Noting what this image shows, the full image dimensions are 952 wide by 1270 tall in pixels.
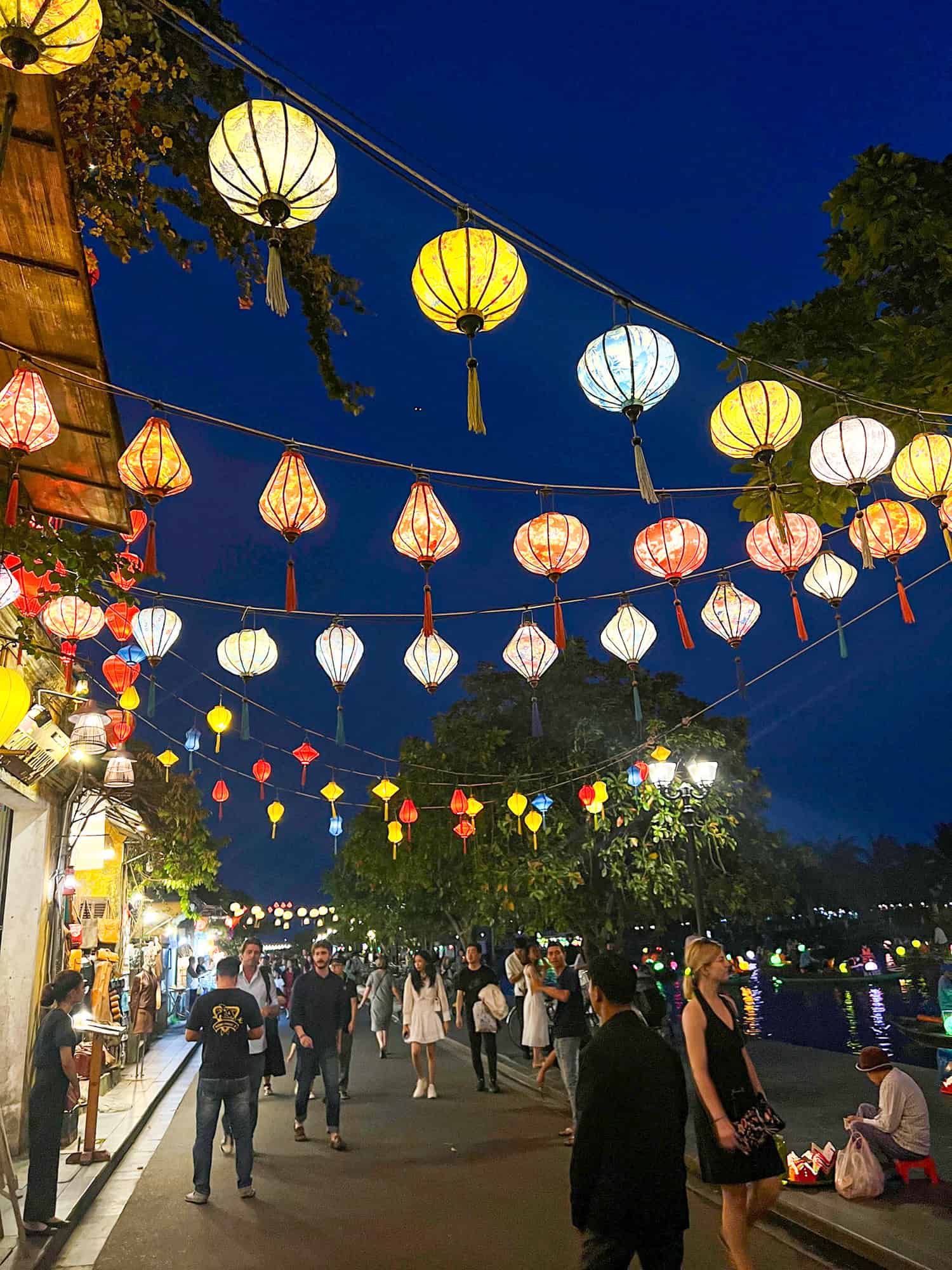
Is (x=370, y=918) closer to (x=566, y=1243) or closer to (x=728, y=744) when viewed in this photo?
(x=728, y=744)

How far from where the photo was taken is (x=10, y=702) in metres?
5.85

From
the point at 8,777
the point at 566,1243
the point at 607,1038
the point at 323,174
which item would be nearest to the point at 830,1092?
the point at 566,1243

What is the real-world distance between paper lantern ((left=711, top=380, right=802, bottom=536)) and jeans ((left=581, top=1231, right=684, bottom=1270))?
4942mm

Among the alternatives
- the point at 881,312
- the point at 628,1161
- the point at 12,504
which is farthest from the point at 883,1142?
the point at 12,504

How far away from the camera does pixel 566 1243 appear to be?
18.9 ft

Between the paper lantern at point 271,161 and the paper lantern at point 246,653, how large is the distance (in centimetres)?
656

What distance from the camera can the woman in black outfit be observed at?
623 centimetres

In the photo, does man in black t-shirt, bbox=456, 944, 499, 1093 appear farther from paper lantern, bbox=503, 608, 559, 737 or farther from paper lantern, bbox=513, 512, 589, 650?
paper lantern, bbox=513, 512, 589, 650

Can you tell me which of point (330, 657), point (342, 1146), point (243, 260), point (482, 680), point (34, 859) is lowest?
point (342, 1146)

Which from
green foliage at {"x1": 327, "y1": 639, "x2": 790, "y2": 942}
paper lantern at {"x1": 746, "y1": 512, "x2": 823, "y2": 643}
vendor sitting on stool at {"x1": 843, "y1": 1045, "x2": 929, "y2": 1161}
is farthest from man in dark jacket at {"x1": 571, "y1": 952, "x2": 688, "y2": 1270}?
green foliage at {"x1": 327, "y1": 639, "x2": 790, "y2": 942}

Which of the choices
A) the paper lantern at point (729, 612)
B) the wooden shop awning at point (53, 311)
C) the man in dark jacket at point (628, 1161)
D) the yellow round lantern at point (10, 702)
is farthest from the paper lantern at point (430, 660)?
the man in dark jacket at point (628, 1161)

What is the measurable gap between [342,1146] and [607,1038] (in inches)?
265

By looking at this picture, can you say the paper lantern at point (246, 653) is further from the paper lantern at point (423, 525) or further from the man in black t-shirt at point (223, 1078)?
the man in black t-shirt at point (223, 1078)

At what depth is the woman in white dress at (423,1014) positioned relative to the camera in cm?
1229
